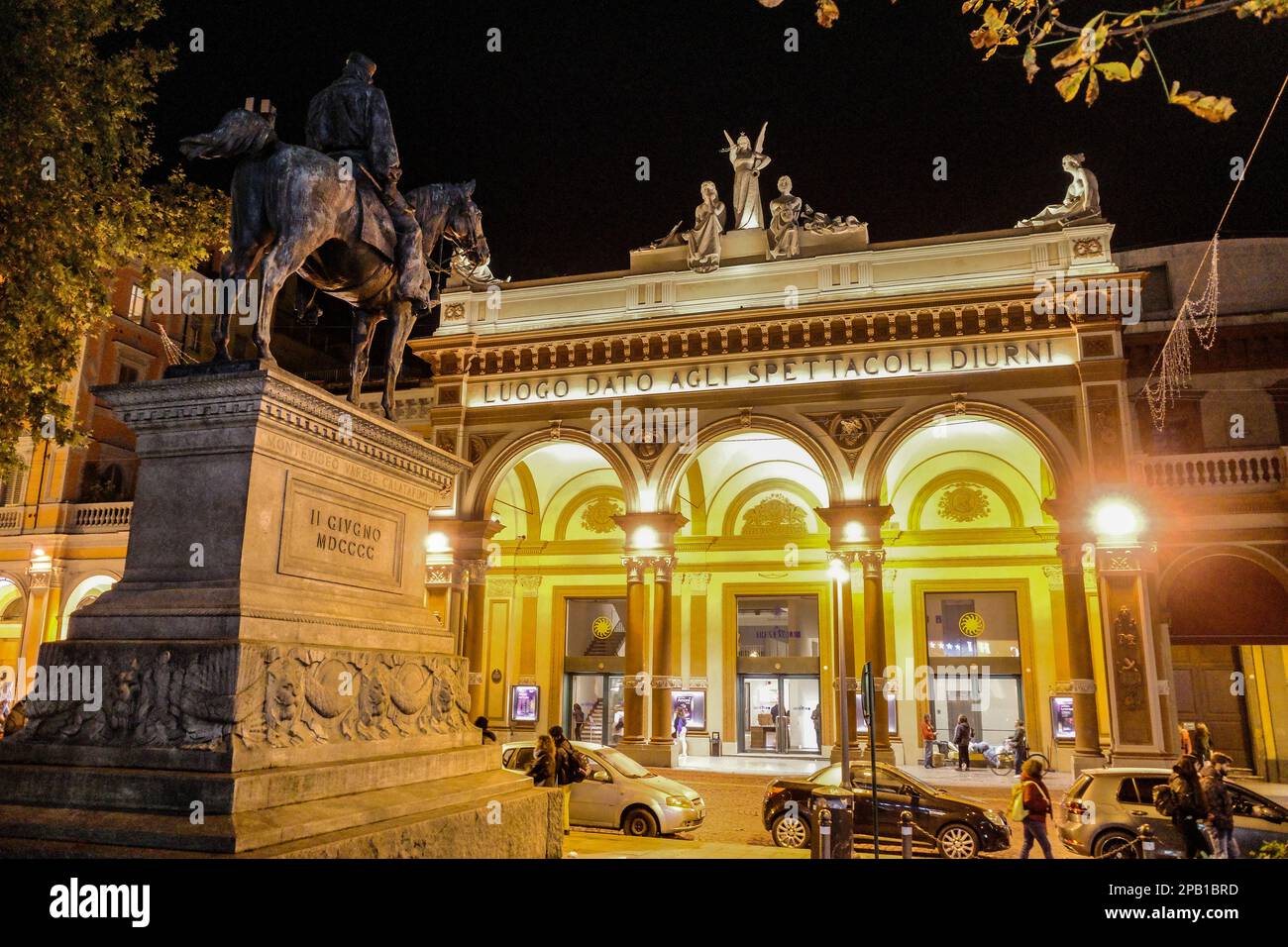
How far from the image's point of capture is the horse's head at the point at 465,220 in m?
6.21

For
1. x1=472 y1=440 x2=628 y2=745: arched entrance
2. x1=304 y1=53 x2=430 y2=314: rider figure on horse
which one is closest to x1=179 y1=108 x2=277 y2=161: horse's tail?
x1=304 y1=53 x2=430 y2=314: rider figure on horse

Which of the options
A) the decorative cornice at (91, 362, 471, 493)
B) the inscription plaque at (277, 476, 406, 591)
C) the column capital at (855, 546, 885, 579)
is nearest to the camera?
the decorative cornice at (91, 362, 471, 493)

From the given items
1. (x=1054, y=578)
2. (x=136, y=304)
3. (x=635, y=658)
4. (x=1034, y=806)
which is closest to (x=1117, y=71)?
(x=1034, y=806)

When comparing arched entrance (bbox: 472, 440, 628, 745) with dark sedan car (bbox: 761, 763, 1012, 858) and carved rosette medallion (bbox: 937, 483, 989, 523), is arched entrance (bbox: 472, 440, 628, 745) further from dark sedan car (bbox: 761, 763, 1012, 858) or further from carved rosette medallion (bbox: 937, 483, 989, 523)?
dark sedan car (bbox: 761, 763, 1012, 858)

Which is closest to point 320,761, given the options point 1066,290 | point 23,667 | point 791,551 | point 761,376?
point 761,376

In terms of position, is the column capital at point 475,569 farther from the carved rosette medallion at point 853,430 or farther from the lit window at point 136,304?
the lit window at point 136,304

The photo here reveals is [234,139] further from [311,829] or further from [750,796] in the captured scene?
[750,796]

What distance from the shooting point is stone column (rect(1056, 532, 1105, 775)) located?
656 inches

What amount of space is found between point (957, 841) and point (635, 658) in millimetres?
10212

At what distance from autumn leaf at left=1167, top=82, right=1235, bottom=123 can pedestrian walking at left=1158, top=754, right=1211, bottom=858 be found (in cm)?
711

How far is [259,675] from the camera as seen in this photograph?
3855mm

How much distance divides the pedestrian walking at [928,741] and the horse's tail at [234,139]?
1976 centimetres
